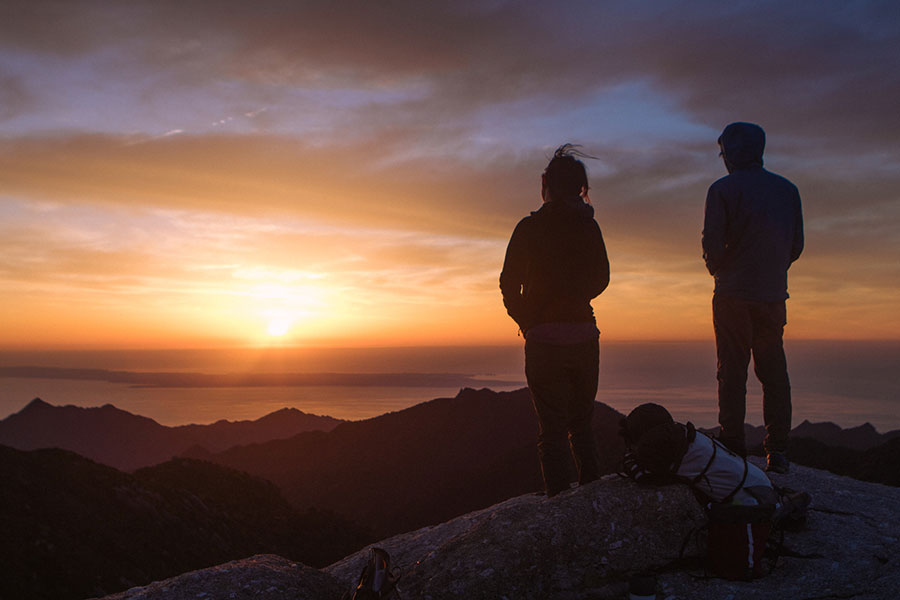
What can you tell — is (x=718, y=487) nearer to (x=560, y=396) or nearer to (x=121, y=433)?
(x=560, y=396)

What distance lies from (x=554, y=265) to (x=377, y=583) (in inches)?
121

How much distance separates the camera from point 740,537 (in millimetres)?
4730

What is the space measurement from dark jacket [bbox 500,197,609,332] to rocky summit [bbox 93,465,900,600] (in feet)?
5.57

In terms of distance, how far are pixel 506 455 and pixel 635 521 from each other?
94.7 feet

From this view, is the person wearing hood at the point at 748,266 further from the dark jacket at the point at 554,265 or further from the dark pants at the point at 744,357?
the dark jacket at the point at 554,265

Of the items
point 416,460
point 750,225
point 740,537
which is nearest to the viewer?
point 740,537

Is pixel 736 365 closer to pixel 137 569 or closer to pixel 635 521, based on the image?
pixel 635 521

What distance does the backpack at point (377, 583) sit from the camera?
4.71 m

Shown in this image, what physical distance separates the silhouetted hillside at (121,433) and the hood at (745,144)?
57.7m

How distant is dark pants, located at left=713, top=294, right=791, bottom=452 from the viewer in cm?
643

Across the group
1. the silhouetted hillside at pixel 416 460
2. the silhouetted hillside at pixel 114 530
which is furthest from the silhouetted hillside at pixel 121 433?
the silhouetted hillside at pixel 114 530

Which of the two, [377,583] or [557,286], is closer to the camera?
[377,583]

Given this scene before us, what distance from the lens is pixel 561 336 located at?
226 inches

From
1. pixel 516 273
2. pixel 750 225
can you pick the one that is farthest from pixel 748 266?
pixel 516 273
